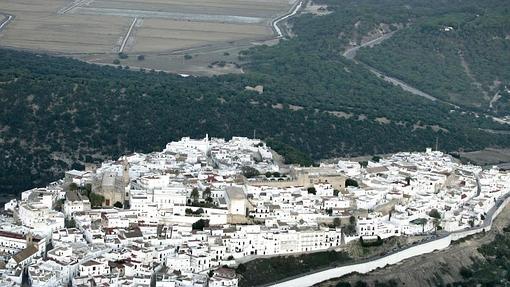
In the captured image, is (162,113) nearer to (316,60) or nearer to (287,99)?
(287,99)

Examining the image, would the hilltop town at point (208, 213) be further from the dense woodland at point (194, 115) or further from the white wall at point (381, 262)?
the dense woodland at point (194, 115)

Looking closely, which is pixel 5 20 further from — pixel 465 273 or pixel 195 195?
pixel 465 273

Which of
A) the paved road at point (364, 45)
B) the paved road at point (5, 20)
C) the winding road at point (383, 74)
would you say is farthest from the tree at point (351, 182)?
the paved road at point (5, 20)

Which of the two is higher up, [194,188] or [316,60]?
[194,188]

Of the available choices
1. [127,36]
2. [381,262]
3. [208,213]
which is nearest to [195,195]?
[208,213]

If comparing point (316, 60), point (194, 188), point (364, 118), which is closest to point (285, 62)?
point (316, 60)

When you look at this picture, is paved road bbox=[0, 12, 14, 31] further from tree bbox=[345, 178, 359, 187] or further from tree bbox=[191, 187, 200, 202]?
tree bbox=[191, 187, 200, 202]
